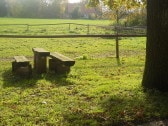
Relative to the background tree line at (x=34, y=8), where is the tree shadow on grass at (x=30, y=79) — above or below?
below

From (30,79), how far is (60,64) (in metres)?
1.07

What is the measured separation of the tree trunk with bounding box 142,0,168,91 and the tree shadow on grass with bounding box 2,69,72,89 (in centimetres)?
225

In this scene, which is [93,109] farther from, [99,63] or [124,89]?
[99,63]

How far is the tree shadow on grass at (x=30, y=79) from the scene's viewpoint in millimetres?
8305

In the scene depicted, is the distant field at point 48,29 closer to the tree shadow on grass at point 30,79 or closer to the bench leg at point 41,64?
the bench leg at point 41,64

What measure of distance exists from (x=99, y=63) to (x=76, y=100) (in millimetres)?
5833

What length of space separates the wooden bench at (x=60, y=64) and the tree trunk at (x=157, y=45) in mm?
2577

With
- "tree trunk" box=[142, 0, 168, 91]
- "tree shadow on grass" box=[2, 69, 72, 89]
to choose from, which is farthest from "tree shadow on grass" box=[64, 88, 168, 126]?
"tree shadow on grass" box=[2, 69, 72, 89]

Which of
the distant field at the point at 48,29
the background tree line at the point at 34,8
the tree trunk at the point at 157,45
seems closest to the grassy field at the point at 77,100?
the tree trunk at the point at 157,45

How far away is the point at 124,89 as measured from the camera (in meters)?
7.71

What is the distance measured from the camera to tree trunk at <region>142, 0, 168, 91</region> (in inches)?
275

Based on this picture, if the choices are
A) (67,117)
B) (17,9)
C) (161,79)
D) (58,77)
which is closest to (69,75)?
(58,77)

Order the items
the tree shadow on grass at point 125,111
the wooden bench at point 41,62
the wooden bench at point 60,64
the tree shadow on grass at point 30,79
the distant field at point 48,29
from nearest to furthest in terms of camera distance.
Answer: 1. the tree shadow on grass at point 125,111
2. the tree shadow on grass at point 30,79
3. the wooden bench at point 60,64
4. the wooden bench at point 41,62
5. the distant field at point 48,29

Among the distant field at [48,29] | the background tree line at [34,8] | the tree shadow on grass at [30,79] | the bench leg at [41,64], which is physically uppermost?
the background tree line at [34,8]
